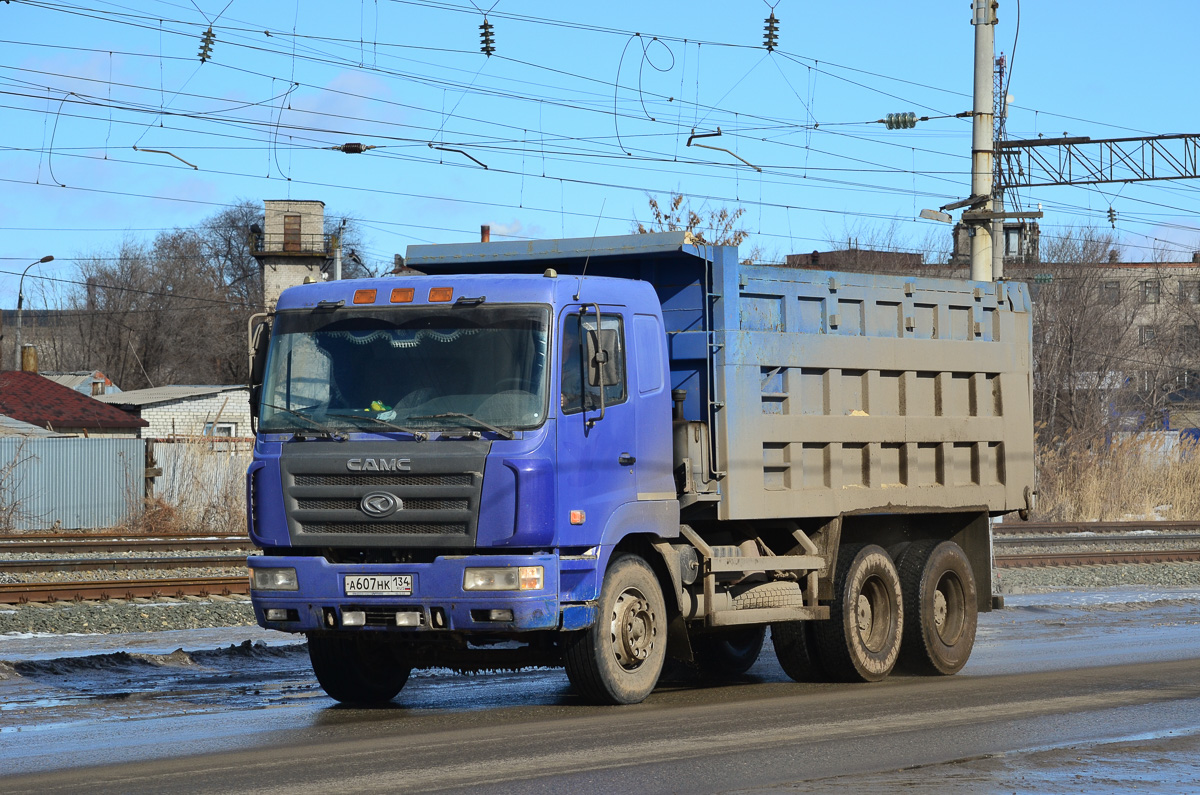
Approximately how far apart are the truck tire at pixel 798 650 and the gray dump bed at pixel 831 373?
1059 millimetres

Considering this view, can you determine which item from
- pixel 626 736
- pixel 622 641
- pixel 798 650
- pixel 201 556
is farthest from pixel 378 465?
pixel 201 556

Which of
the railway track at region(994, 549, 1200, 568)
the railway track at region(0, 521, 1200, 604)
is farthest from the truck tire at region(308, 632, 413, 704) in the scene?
the railway track at region(994, 549, 1200, 568)

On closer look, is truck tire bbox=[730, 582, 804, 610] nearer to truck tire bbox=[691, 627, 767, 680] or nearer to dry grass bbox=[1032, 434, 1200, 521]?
truck tire bbox=[691, 627, 767, 680]

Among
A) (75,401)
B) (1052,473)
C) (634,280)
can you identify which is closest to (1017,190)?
(1052,473)

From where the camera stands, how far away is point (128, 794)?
23.2 ft

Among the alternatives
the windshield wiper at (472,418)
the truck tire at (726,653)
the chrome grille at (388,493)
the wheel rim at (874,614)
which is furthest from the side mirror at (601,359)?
the truck tire at (726,653)

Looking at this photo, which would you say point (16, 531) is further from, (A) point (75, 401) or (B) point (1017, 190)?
(B) point (1017, 190)

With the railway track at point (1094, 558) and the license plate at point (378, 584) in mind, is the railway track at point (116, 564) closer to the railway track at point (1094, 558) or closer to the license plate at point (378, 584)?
the license plate at point (378, 584)

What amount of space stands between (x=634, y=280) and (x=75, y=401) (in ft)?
123

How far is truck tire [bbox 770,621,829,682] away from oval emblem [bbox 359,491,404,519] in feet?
12.8

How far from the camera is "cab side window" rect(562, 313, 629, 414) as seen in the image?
953 cm

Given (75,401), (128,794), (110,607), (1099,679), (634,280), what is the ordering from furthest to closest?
(75,401) → (110,607) → (1099,679) → (634,280) → (128,794)

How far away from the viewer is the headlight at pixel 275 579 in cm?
955

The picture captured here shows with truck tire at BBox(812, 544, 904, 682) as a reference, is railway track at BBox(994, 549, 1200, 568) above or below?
below
